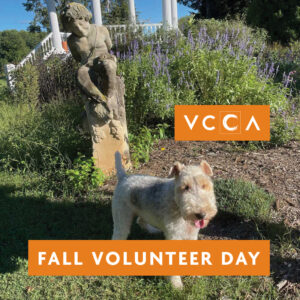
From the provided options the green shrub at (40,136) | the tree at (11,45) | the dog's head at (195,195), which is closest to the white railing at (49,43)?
the green shrub at (40,136)

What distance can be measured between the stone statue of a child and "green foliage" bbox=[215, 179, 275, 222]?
2.13 meters

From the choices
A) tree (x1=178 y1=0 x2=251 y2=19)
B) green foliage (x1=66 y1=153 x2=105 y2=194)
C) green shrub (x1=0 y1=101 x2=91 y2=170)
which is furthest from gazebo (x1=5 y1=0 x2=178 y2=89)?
tree (x1=178 y1=0 x2=251 y2=19)

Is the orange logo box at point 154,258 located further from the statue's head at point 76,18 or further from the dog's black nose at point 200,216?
the statue's head at point 76,18

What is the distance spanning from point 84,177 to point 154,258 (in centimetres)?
189

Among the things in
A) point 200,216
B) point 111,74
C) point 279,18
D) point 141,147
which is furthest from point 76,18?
point 279,18

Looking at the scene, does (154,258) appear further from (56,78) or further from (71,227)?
(56,78)

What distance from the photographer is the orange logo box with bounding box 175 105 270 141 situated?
4734 mm

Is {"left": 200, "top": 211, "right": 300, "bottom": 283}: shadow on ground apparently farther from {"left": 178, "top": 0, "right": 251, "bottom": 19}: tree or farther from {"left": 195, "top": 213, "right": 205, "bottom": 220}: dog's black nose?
{"left": 178, "top": 0, "right": 251, "bottom": 19}: tree

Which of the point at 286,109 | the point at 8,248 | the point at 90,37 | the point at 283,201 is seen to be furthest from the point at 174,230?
the point at 286,109

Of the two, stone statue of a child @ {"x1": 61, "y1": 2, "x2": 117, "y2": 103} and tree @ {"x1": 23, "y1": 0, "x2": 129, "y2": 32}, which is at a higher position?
tree @ {"x1": 23, "y1": 0, "x2": 129, "y2": 32}

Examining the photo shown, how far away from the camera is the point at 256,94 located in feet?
17.2

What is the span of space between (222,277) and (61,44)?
45.0 feet

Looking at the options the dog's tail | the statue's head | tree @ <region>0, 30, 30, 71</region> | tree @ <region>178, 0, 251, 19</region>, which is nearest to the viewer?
the dog's tail

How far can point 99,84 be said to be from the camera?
4180mm
